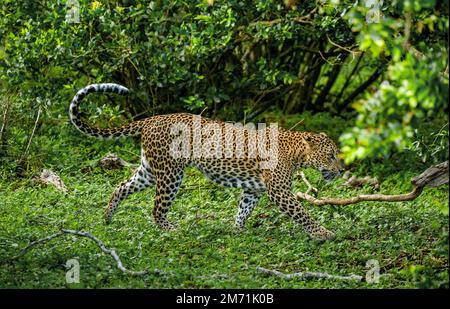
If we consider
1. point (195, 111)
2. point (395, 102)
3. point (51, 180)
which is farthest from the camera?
point (195, 111)

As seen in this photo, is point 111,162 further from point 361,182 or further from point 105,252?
point 105,252

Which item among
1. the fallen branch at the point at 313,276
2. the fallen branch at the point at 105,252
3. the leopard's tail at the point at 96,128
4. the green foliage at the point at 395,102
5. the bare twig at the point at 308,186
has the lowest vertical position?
the fallen branch at the point at 313,276

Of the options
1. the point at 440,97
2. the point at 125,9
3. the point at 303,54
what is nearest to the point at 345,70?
the point at 303,54

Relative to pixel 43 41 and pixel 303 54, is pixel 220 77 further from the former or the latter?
pixel 43 41

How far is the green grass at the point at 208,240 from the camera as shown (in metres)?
8.44

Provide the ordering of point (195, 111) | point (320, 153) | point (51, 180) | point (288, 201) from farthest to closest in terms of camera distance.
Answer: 1. point (195, 111)
2. point (51, 180)
3. point (320, 153)
4. point (288, 201)

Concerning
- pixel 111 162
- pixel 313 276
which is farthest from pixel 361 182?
pixel 313 276

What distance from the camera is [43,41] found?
11.8 m

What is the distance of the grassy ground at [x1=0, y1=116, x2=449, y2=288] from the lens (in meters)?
8.45

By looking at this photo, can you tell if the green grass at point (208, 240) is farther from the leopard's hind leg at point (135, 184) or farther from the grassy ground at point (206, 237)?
the leopard's hind leg at point (135, 184)

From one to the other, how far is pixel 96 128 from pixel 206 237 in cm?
172

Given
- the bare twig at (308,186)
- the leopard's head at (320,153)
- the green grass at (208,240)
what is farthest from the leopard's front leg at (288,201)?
the bare twig at (308,186)

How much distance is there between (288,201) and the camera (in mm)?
10172

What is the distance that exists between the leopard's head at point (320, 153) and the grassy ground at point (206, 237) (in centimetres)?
57
